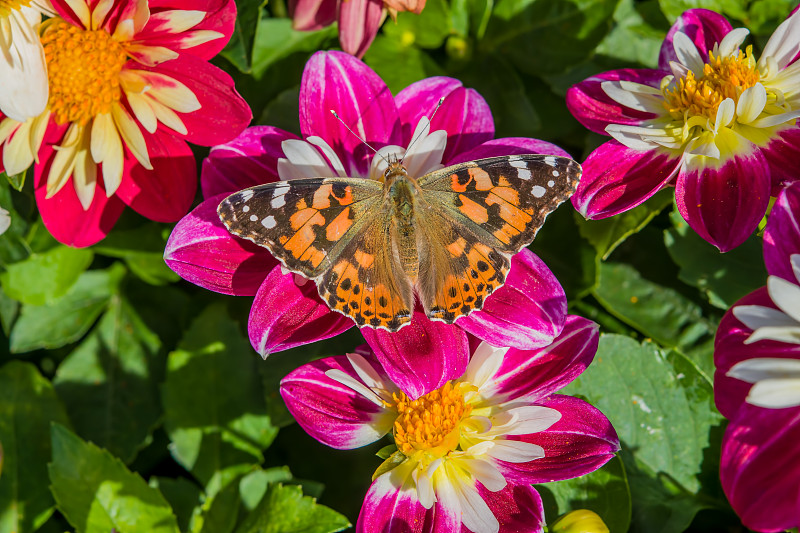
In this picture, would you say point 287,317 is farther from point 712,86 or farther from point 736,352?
point 712,86

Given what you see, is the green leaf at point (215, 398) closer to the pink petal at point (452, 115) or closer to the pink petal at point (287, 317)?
the pink petal at point (287, 317)

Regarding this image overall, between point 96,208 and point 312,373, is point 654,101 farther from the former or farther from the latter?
point 96,208

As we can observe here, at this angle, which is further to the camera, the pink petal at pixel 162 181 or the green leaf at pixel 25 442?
the green leaf at pixel 25 442

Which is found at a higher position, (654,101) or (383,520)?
(654,101)

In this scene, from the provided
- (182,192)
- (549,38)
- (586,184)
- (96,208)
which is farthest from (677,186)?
(96,208)

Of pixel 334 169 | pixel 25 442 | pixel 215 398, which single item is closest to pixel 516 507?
pixel 334 169

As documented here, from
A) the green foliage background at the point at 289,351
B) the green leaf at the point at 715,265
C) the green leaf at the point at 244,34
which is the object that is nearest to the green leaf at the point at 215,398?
the green foliage background at the point at 289,351
